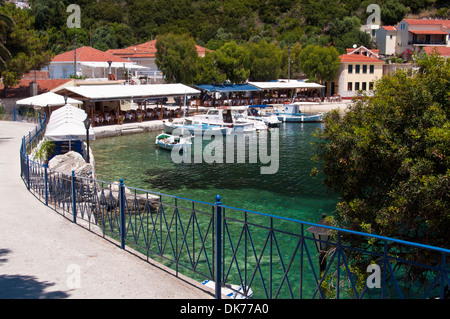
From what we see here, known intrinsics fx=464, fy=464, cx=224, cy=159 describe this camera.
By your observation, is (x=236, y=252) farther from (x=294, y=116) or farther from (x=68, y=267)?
(x=294, y=116)

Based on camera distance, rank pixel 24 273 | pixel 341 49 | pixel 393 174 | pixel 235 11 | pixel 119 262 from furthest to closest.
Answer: pixel 235 11, pixel 341 49, pixel 393 174, pixel 119 262, pixel 24 273

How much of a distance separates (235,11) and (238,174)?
10298 centimetres

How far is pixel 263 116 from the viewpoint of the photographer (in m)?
48.5

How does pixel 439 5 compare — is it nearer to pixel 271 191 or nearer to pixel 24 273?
pixel 271 191

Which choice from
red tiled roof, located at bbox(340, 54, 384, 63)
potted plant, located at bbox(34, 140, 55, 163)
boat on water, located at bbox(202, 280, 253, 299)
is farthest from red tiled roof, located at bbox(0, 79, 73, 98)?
red tiled roof, located at bbox(340, 54, 384, 63)

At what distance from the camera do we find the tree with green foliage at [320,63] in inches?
2564

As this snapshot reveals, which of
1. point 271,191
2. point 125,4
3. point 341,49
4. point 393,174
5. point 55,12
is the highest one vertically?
point 125,4

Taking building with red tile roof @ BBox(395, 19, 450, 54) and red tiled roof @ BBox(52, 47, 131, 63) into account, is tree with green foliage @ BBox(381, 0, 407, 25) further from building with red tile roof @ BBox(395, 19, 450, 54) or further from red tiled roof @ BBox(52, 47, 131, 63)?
red tiled roof @ BBox(52, 47, 131, 63)

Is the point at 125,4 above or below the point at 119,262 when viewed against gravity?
above

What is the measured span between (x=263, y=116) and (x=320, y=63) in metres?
20.8

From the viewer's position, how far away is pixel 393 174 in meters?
10.7

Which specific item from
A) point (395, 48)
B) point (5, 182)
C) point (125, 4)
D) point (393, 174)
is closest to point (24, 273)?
point (393, 174)

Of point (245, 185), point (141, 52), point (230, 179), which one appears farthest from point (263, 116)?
point (141, 52)

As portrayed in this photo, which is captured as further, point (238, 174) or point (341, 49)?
point (341, 49)
